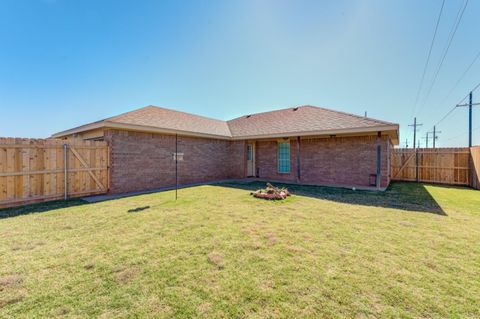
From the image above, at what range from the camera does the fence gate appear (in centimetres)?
1108

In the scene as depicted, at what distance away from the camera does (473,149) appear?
10375 mm

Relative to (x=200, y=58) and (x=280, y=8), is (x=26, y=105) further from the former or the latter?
(x=280, y=8)

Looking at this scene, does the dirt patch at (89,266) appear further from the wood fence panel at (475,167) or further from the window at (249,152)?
the wood fence panel at (475,167)

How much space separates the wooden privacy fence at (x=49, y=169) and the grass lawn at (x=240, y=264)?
1.31 m

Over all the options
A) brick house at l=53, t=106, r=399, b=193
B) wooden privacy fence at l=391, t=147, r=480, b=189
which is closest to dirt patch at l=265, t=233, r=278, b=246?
brick house at l=53, t=106, r=399, b=193

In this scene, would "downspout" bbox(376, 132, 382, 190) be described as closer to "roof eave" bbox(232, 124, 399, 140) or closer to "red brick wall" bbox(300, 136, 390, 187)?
"red brick wall" bbox(300, 136, 390, 187)

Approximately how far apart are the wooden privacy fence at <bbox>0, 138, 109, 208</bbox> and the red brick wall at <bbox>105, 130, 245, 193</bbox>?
21.0 inches

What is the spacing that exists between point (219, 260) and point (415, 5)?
37.0ft

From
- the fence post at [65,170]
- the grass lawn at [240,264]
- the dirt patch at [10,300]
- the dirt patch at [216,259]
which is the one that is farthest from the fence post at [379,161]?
the fence post at [65,170]

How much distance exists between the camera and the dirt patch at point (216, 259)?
288cm

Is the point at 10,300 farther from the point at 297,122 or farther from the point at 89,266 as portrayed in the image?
the point at 297,122

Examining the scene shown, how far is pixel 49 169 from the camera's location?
6.93 metres

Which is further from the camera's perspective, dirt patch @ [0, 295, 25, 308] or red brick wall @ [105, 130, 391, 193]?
red brick wall @ [105, 130, 391, 193]

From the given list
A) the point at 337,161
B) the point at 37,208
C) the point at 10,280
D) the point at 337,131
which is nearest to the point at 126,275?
the point at 10,280
